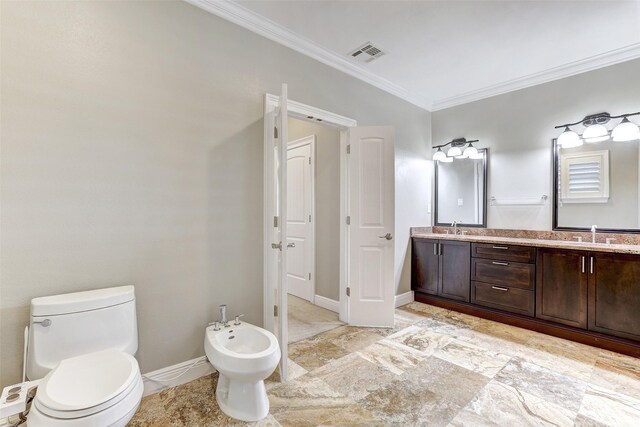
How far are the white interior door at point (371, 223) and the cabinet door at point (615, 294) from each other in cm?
169

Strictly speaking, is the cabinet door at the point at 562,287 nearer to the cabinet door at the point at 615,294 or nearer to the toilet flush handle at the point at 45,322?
the cabinet door at the point at 615,294

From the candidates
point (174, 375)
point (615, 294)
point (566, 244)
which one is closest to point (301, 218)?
point (174, 375)

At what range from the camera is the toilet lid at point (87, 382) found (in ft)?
3.72

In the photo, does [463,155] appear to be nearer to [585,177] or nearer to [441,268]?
[585,177]

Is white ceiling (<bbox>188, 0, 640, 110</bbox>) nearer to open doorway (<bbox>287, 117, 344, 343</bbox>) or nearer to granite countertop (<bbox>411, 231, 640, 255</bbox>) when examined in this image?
open doorway (<bbox>287, 117, 344, 343</bbox>)

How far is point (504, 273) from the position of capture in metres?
3.06

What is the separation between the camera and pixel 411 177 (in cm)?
381

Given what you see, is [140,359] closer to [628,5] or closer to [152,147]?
[152,147]

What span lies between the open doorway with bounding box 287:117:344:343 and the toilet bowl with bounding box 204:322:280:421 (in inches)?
45.3

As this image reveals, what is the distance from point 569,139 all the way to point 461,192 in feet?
3.90

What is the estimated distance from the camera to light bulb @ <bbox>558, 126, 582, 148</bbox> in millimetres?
2957

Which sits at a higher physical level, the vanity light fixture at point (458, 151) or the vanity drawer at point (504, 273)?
the vanity light fixture at point (458, 151)

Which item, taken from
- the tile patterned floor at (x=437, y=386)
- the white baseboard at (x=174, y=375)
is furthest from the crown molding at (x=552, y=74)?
the white baseboard at (x=174, y=375)

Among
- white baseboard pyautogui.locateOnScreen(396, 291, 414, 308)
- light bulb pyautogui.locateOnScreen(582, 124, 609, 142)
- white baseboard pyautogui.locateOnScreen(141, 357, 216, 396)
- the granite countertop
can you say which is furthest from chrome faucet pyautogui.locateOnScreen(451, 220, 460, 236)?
white baseboard pyautogui.locateOnScreen(141, 357, 216, 396)
